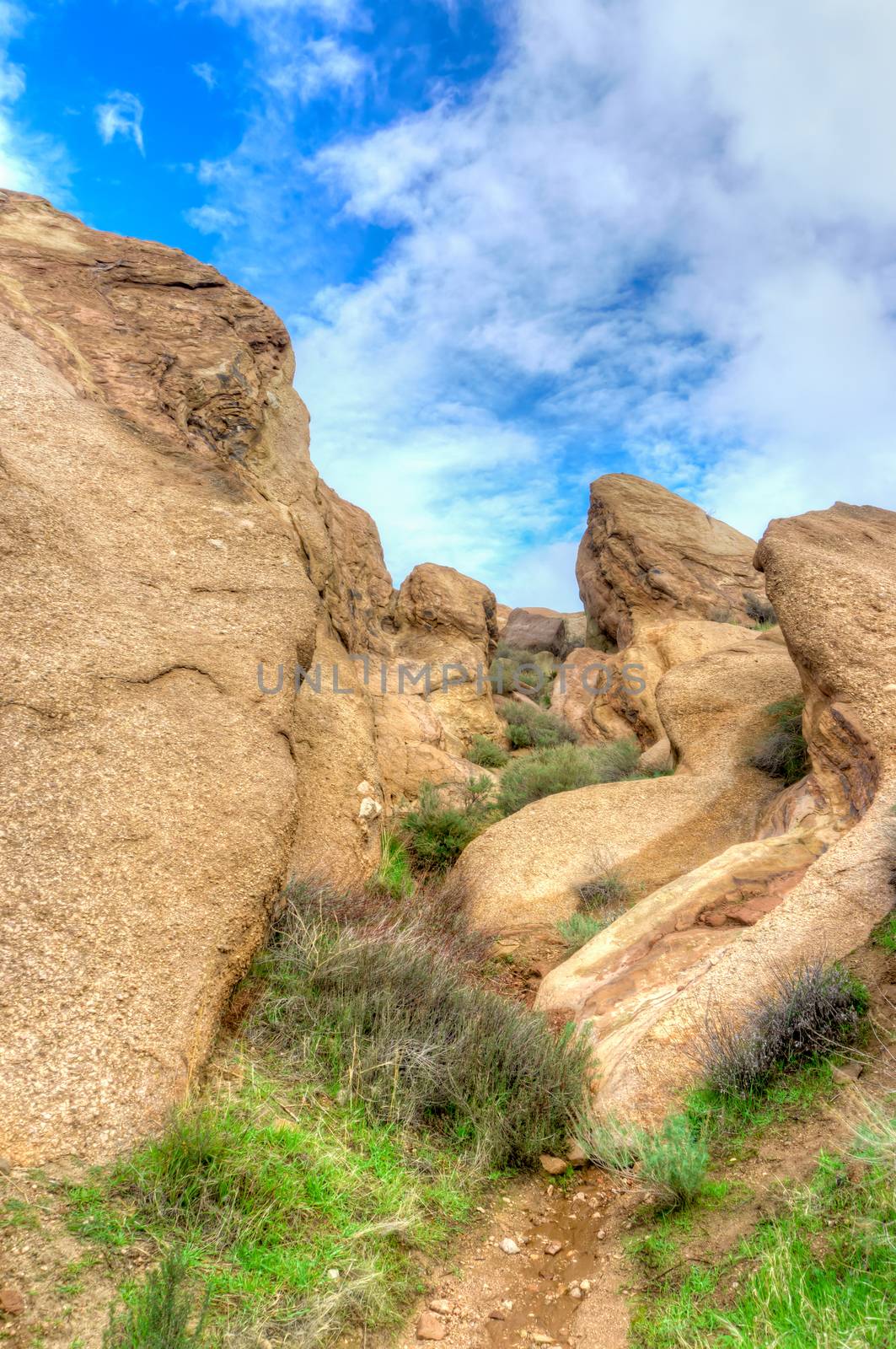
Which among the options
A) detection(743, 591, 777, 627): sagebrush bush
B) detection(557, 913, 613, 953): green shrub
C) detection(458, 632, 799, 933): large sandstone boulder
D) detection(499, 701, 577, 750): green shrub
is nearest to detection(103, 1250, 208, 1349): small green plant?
detection(557, 913, 613, 953): green shrub

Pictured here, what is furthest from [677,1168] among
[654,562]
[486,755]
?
[654,562]

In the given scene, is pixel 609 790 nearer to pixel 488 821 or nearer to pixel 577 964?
pixel 488 821

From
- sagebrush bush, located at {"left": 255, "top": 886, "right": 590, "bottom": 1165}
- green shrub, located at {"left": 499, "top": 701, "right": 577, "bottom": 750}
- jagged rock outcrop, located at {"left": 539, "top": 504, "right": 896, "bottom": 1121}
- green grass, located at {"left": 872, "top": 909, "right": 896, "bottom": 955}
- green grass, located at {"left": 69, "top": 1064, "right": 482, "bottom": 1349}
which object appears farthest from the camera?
green shrub, located at {"left": 499, "top": 701, "right": 577, "bottom": 750}

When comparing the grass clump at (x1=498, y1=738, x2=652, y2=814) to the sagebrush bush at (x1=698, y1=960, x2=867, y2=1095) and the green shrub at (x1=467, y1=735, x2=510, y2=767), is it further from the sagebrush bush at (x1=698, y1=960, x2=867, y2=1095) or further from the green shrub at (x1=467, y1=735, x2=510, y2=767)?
the sagebrush bush at (x1=698, y1=960, x2=867, y2=1095)

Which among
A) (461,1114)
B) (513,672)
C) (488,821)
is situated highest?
(513,672)

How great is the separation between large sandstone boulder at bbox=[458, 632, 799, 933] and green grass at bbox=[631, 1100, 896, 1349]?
14.6 feet

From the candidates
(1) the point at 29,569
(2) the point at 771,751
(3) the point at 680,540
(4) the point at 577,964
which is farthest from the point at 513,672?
(1) the point at 29,569

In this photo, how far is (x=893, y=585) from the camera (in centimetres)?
655

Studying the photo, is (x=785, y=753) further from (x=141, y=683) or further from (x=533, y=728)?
(x=533, y=728)

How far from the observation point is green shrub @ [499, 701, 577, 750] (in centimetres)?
1501

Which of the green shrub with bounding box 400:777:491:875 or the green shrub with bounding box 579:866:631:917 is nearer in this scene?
the green shrub with bounding box 579:866:631:917

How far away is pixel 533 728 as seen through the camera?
608 inches

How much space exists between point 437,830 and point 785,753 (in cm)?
389

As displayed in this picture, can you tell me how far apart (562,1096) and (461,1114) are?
1.80 ft
